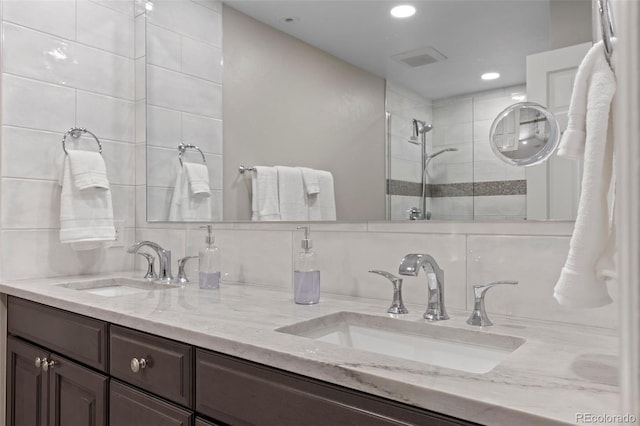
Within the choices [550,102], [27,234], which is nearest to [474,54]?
[550,102]

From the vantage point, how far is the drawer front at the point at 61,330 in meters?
1.16

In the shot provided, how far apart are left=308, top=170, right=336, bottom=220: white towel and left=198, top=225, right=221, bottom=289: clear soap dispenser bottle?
0.36 meters

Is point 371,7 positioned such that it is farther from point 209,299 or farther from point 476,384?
point 476,384

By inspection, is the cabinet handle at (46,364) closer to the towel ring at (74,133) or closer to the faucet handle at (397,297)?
the towel ring at (74,133)

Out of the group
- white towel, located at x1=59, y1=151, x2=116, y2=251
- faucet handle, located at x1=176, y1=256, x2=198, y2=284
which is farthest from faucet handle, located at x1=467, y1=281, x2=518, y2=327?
white towel, located at x1=59, y1=151, x2=116, y2=251

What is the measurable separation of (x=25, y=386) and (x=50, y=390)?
0.22 m

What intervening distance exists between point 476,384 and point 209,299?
2.81ft

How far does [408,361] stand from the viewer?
0.71 m

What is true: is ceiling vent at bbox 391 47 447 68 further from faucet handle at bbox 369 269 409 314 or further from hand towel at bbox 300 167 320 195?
faucet handle at bbox 369 269 409 314

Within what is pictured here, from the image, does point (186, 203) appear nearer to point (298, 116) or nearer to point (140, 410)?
point (298, 116)

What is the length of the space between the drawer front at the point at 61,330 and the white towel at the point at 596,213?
1.04 meters

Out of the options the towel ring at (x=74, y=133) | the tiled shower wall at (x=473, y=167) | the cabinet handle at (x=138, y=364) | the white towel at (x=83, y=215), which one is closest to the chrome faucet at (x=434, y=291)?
the tiled shower wall at (x=473, y=167)

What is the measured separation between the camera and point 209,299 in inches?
51.0

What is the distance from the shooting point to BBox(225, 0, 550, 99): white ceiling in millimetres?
1072
